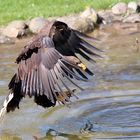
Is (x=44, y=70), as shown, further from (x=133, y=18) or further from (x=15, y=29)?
(x=133, y=18)

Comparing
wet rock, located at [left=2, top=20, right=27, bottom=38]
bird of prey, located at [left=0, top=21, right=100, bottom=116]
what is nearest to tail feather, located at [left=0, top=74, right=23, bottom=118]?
bird of prey, located at [left=0, top=21, right=100, bottom=116]

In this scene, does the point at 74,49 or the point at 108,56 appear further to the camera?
the point at 108,56

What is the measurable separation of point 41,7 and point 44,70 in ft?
29.3

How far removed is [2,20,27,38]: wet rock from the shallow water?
8.96ft

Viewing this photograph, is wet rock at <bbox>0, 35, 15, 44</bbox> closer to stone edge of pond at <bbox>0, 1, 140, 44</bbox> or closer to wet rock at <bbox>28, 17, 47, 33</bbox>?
stone edge of pond at <bbox>0, 1, 140, 44</bbox>

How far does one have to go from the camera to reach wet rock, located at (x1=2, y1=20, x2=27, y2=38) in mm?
13109

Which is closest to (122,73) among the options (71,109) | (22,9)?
(71,109)

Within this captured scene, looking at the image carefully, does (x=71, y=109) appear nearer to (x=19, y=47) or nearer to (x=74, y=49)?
(x=74, y=49)

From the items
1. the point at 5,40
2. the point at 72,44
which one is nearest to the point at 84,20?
the point at 5,40

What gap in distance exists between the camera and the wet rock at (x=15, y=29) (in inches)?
516

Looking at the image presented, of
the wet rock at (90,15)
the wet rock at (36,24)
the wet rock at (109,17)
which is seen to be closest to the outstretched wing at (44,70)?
the wet rock at (36,24)

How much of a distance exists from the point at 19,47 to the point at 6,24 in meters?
1.78

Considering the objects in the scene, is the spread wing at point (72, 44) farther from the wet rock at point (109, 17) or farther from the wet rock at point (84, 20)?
the wet rock at point (109, 17)

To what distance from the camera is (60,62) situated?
6.09 metres
